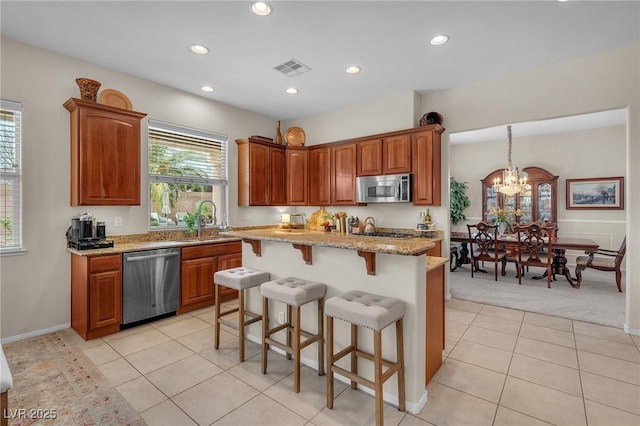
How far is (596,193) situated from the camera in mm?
6660

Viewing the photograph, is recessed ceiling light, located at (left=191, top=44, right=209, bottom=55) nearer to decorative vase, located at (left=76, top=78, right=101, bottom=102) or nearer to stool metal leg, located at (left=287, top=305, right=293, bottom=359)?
decorative vase, located at (left=76, top=78, right=101, bottom=102)

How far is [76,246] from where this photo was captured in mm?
3201

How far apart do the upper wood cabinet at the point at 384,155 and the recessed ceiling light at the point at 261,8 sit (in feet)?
8.32

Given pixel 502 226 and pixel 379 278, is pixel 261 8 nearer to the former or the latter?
pixel 379 278

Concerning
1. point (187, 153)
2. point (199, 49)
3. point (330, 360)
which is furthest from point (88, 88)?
point (330, 360)

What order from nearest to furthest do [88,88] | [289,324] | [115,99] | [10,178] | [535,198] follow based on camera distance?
1. [289,324]
2. [10,178]
3. [88,88]
4. [115,99]
5. [535,198]

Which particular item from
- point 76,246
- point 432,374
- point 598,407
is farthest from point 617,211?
point 76,246

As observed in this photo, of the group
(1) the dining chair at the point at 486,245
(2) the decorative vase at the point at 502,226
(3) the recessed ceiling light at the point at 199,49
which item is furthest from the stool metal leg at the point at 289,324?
(2) the decorative vase at the point at 502,226

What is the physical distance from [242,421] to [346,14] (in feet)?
10.6

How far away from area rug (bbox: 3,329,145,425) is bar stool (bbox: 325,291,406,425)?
131 cm

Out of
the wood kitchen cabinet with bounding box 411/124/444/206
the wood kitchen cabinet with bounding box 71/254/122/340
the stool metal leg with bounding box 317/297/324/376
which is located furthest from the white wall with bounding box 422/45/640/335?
the wood kitchen cabinet with bounding box 71/254/122/340

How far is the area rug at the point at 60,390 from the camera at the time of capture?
1.96 meters

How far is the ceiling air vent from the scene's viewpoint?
355 cm

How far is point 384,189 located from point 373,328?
3.03 meters
